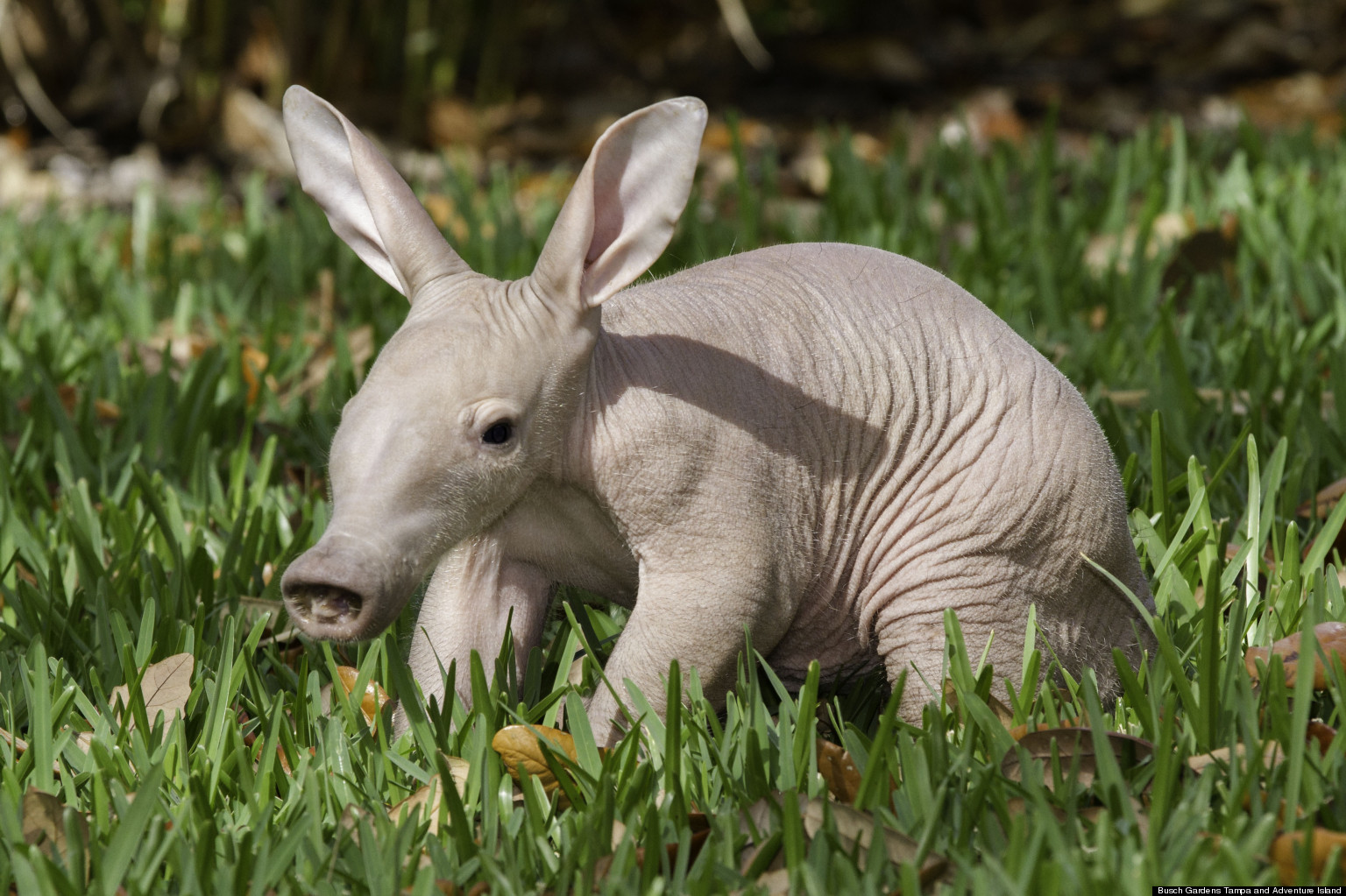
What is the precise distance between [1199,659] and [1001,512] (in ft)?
1.12

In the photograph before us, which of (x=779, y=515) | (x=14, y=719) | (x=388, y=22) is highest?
(x=388, y=22)

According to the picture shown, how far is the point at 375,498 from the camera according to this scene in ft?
6.30

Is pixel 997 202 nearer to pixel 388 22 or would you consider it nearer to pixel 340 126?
pixel 340 126

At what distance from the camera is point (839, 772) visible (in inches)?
79.5

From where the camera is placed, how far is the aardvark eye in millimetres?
1998

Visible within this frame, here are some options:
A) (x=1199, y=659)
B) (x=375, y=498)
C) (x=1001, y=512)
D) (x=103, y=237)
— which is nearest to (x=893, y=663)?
(x=1001, y=512)

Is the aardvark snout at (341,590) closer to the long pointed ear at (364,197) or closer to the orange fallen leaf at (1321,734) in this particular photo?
the long pointed ear at (364,197)

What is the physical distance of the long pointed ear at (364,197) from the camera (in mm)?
2117

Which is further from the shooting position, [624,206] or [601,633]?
[601,633]

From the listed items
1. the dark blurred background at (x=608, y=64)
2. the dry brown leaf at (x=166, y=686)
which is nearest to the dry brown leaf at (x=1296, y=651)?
the dry brown leaf at (x=166, y=686)

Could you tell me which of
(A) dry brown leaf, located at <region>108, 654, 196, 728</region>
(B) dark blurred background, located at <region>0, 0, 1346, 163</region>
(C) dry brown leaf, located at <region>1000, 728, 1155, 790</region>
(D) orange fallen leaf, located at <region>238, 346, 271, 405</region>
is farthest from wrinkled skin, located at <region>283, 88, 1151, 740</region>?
(B) dark blurred background, located at <region>0, 0, 1346, 163</region>

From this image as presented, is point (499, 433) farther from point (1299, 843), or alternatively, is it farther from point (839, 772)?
point (1299, 843)

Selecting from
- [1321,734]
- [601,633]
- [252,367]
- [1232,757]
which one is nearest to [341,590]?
[601,633]

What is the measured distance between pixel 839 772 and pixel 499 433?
64 centimetres
